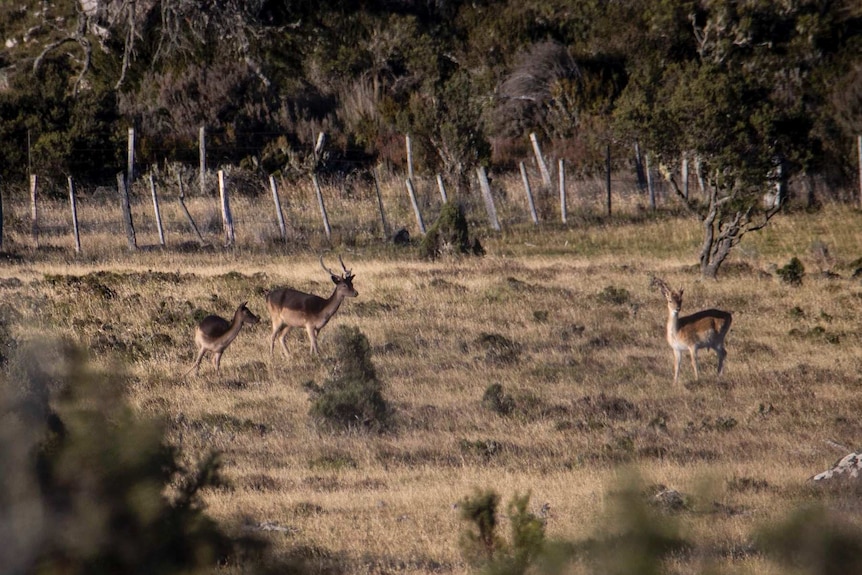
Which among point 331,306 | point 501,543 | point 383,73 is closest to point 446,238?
point 331,306

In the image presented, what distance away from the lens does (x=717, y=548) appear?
727cm

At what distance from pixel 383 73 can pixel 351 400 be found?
2805 centimetres

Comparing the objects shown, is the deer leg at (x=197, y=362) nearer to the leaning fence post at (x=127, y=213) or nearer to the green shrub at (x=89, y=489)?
the green shrub at (x=89, y=489)

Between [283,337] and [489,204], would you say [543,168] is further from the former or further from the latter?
[283,337]

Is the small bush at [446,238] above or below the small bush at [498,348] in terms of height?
above

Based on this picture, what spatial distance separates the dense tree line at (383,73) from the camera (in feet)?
96.8

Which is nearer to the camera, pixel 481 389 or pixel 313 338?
pixel 481 389

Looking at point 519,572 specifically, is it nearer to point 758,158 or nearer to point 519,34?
point 758,158

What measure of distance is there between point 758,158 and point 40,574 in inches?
682

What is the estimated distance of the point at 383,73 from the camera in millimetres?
37469

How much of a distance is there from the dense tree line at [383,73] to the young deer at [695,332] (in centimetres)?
1114

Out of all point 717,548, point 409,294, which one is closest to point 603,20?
point 409,294

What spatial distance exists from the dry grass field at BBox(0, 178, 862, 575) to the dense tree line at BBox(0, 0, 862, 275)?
712cm

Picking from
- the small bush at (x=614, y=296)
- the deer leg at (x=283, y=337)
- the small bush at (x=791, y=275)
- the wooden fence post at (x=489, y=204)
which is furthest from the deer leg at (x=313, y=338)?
the wooden fence post at (x=489, y=204)
